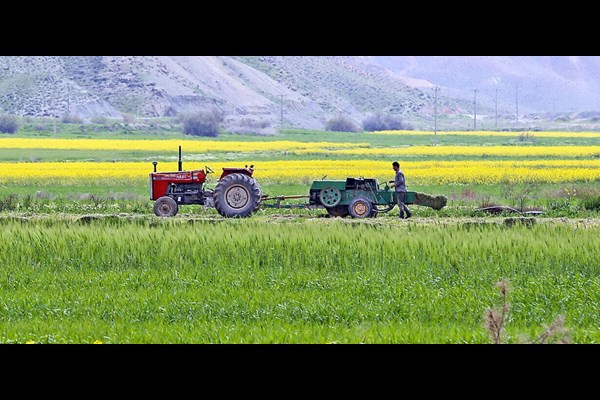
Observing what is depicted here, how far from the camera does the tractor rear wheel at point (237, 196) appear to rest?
26641mm

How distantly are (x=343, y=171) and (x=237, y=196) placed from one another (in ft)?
72.4

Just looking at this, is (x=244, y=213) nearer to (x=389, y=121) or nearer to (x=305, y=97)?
(x=389, y=121)

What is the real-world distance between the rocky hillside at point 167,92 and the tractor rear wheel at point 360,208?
11063 centimetres

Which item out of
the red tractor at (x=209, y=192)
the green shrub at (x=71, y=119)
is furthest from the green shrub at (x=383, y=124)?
the red tractor at (x=209, y=192)

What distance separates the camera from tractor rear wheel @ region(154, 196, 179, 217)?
27172 mm

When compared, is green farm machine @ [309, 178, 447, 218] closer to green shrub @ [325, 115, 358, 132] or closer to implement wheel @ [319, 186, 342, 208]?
implement wheel @ [319, 186, 342, 208]

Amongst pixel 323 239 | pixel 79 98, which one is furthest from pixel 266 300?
pixel 79 98

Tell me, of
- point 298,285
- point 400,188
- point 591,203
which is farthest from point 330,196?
point 298,285

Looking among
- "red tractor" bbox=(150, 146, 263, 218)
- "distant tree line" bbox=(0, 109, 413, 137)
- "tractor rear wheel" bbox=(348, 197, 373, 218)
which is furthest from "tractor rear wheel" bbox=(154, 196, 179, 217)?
"distant tree line" bbox=(0, 109, 413, 137)

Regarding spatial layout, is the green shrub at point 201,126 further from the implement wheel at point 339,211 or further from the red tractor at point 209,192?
the implement wheel at point 339,211

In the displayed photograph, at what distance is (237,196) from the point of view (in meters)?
26.9

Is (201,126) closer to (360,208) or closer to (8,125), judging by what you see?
(8,125)

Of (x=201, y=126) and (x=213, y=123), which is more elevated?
(x=213, y=123)

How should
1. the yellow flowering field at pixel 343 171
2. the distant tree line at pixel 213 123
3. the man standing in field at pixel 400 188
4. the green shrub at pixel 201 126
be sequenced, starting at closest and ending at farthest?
the man standing in field at pixel 400 188
the yellow flowering field at pixel 343 171
the green shrub at pixel 201 126
the distant tree line at pixel 213 123
